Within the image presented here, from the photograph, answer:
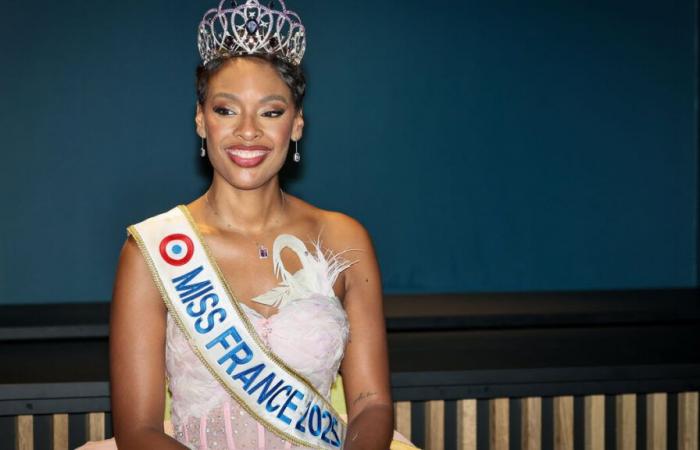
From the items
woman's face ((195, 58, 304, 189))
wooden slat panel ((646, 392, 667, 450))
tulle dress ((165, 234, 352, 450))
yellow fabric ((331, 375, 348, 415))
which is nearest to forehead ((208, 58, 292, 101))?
woman's face ((195, 58, 304, 189))

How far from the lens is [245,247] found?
5.35 feet

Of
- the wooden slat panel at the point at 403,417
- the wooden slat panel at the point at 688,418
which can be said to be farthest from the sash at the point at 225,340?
the wooden slat panel at the point at 688,418

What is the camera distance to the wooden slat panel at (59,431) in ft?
7.07

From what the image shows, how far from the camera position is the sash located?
61.9 inches

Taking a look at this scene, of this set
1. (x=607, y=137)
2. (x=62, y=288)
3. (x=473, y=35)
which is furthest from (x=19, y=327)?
(x=607, y=137)

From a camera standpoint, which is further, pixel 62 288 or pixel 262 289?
pixel 62 288

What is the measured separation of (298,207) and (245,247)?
140 millimetres

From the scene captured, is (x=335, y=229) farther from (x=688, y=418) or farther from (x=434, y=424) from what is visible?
(x=688, y=418)

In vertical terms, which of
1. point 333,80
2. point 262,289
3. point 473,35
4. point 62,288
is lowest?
point 262,289

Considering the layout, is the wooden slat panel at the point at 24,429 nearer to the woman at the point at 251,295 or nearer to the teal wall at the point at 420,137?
the woman at the point at 251,295

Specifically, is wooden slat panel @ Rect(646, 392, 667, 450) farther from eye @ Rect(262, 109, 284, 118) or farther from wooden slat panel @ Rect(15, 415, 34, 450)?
wooden slat panel @ Rect(15, 415, 34, 450)

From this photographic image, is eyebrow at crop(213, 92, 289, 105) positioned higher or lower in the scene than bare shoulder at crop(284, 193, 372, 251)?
higher

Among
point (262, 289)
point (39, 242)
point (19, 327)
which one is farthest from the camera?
point (39, 242)

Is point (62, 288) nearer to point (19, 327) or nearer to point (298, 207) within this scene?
point (19, 327)
